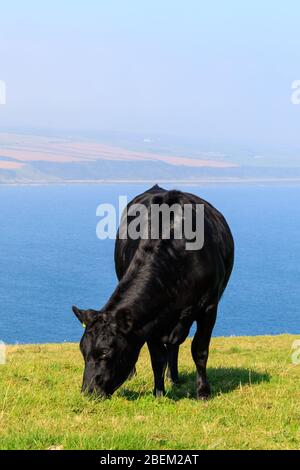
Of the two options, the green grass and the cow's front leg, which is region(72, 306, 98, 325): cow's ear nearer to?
the green grass

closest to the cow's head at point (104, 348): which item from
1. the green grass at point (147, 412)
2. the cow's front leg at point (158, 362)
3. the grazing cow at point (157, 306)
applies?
the grazing cow at point (157, 306)

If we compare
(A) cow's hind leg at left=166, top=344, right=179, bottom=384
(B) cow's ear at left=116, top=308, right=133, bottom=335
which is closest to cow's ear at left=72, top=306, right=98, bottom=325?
(B) cow's ear at left=116, top=308, right=133, bottom=335

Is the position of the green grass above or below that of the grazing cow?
below

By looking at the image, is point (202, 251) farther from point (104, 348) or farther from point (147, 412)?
point (147, 412)

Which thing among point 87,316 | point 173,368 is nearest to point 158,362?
point 173,368

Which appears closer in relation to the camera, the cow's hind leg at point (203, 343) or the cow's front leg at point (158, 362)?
the cow's front leg at point (158, 362)

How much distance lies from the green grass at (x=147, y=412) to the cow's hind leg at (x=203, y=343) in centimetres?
22

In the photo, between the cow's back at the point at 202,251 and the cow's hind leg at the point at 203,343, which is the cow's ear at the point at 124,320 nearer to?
the cow's back at the point at 202,251

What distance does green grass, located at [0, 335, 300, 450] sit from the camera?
8.07 m

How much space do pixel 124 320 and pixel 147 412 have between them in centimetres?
142

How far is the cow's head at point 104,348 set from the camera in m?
9.74

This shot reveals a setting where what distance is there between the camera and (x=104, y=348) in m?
9.73
